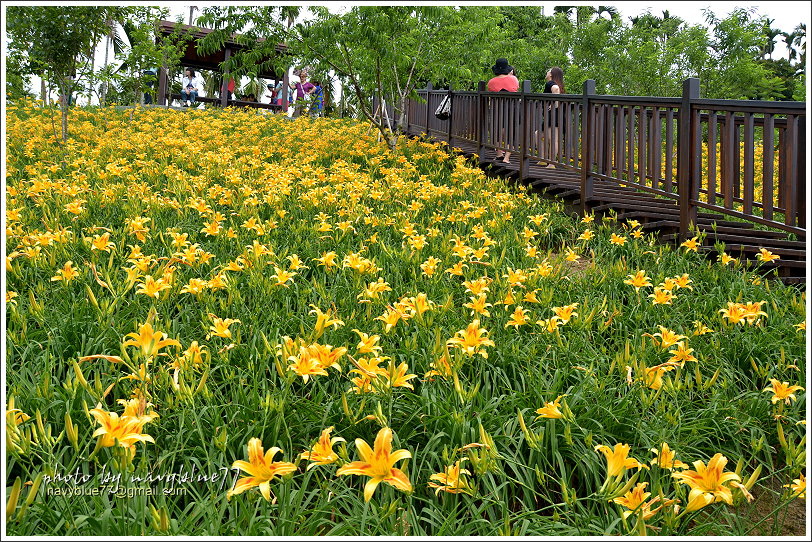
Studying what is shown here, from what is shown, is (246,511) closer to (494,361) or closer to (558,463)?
(558,463)

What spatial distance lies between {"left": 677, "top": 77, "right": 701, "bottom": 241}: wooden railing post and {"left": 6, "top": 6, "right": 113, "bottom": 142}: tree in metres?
6.60

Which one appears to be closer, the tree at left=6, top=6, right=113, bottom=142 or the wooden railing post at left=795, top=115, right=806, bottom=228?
the wooden railing post at left=795, top=115, right=806, bottom=228

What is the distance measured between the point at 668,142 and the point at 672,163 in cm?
104

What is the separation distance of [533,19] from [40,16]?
75.0 feet

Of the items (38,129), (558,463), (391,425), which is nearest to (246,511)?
(391,425)

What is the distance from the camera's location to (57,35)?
789 cm

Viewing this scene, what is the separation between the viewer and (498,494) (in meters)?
1.80

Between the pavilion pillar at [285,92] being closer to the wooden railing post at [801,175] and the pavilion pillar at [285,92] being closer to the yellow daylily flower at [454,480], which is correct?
the wooden railing post at [801,175]

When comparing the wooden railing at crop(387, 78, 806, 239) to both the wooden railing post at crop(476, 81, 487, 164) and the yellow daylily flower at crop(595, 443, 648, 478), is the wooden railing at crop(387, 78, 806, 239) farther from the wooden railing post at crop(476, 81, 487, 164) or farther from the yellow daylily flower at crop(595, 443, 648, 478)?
the yellow daylily flower at crop(595, 443, 648, 478)

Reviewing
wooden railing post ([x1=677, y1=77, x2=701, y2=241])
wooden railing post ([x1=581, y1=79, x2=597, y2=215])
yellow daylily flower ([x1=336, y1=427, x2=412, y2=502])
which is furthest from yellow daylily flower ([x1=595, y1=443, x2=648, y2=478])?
wooden railing post ([x1=581, y1=79, x2=597, y2=215])

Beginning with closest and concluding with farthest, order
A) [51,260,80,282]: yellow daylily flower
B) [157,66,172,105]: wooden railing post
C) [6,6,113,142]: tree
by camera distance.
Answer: [51,260,80,282]: yellow daylily flower, [6,6,113,142]: tree, [157,66,172,105]: wooden railing post

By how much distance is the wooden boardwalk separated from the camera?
416 centimetres

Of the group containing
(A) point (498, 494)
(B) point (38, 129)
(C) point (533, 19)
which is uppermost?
(C) point (533, 19)

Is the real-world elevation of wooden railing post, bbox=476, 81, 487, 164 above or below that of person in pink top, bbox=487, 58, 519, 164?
below
